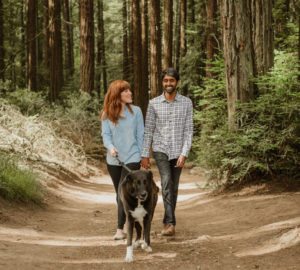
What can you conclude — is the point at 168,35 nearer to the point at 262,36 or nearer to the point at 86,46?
the point at 86,46

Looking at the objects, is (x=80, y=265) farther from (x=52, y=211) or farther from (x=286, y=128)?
(x=286, y=128)

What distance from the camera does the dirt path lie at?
4715mm

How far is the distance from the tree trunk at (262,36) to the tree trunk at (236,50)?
61 cm

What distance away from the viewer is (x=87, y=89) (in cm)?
1956

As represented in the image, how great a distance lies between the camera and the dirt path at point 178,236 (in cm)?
471

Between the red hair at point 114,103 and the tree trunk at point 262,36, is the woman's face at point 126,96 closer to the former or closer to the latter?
the red hair at point 114,103

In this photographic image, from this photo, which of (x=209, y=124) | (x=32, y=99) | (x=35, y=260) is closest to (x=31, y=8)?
(x=32, y=99)

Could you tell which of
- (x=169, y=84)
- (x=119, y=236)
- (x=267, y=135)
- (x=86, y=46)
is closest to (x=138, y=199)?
(x=119, y=236)

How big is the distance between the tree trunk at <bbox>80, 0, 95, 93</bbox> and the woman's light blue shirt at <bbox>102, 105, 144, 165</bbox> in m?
14.1

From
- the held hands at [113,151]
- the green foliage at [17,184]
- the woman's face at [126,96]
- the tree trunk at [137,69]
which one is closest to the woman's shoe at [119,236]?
the held hands at [113,151]

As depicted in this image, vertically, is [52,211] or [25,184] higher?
[25,184]

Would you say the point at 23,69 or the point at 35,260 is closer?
the point at 35,260

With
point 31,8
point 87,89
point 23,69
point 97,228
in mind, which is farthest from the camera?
point 23,69

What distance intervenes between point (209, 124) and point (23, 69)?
99.5 feet
